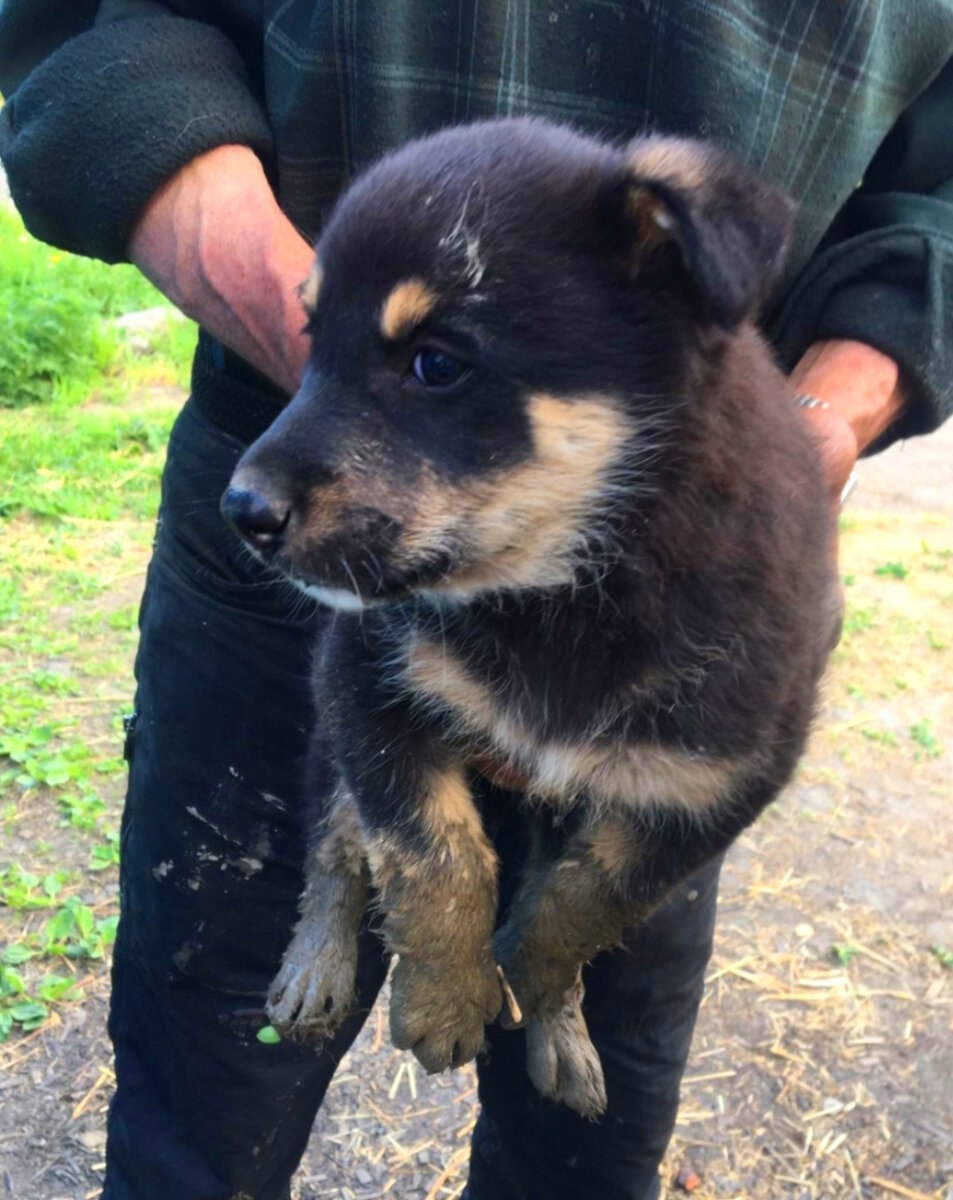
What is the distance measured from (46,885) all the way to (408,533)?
10.5 feet

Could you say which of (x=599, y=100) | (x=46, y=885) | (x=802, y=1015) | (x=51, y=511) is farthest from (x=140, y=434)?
(x=599, y=100)

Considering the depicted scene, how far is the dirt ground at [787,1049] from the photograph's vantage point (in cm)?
375

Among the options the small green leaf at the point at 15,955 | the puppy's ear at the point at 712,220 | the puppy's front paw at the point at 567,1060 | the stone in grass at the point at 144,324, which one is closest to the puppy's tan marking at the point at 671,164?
the puppy's ear at the point at 712,220

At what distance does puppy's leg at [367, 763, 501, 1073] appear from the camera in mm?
2338

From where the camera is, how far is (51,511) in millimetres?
7348

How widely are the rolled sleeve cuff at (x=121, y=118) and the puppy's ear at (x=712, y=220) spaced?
2.89ft

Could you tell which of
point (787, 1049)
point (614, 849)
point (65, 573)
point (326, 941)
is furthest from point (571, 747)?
point (65, 573)

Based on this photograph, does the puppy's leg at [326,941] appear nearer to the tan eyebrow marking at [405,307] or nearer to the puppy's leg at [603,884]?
the puppy's leg at [603,884]

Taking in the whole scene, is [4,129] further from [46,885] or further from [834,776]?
[834,776]

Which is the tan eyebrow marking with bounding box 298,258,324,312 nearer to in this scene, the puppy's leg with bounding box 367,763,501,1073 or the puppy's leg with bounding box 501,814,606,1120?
the puppy's leg with bounding box 367,763,501,1073

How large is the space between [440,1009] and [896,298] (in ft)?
5.84

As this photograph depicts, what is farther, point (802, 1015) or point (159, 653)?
point (802, 1015)

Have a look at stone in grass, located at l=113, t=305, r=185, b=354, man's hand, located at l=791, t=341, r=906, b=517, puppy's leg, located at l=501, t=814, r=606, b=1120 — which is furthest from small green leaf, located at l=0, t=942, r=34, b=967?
stone in grass, located at l=113, t=305, r=185, b=354

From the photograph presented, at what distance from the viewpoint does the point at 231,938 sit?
271cm
